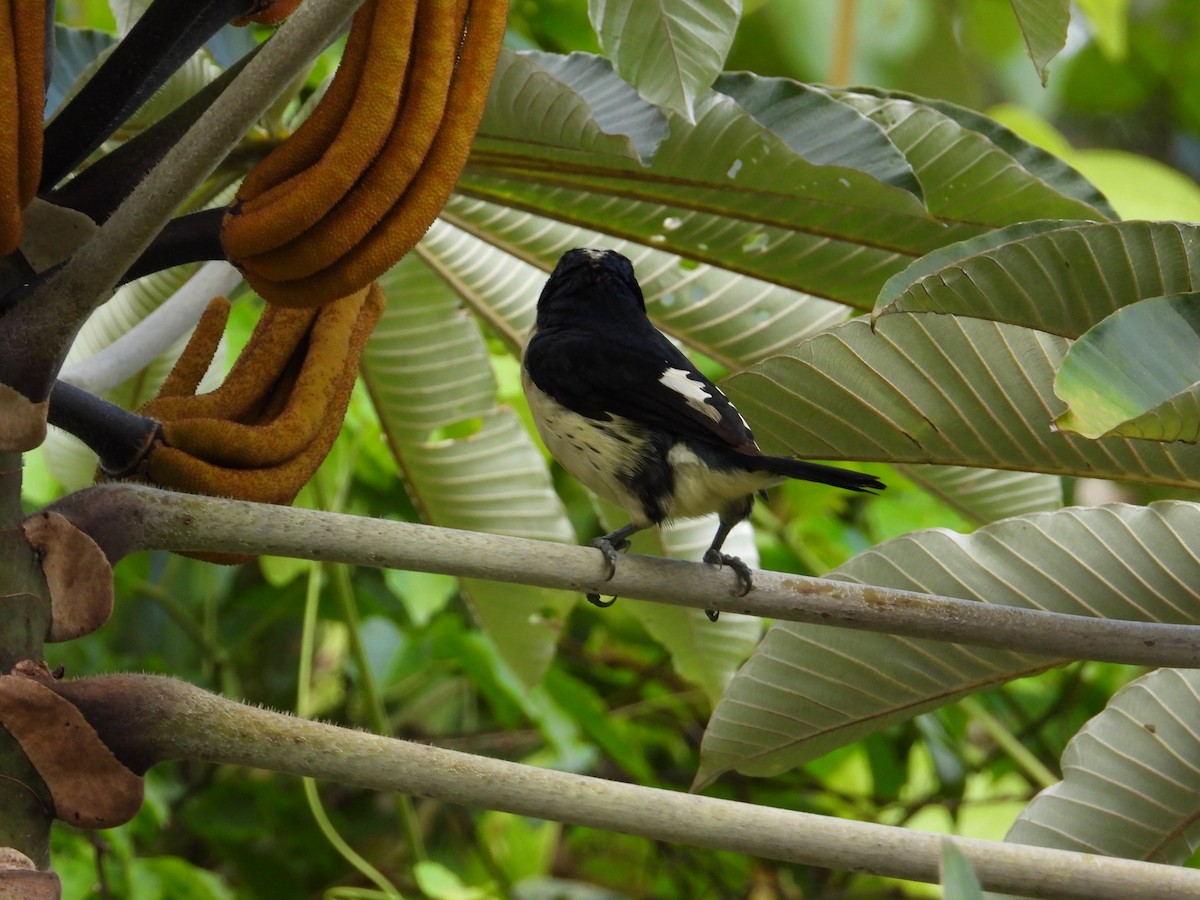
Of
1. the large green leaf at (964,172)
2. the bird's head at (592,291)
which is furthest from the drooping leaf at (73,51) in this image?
the large green leaf at (964,172)

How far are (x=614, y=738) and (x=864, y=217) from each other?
1095mm

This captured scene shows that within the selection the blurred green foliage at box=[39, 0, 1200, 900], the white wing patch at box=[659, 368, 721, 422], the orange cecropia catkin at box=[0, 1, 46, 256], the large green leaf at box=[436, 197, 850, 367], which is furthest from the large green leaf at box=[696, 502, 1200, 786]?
the blurred green foliage at box=[39, 0, 1200, 900]

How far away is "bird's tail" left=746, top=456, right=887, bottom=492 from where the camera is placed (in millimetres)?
1133

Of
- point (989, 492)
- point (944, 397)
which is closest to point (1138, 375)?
point (944, 397)

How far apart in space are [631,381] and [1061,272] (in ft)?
1.66

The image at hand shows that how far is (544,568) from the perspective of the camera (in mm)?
795

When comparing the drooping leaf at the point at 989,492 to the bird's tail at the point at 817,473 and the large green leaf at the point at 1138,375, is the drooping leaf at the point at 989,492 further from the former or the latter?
the large green leaf at the point at 1138,375

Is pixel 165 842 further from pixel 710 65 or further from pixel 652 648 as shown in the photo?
pixel 710 65

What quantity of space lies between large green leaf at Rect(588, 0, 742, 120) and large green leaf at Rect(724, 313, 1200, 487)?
0.20 metres

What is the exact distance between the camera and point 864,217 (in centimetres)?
124

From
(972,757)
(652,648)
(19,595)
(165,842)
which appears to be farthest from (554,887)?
(19,595)

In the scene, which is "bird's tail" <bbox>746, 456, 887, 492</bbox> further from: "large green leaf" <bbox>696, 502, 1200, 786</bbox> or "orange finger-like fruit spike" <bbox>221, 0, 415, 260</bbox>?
"orange finger-like fruit spike" <bbox>221, 0, 415, 260</bbox>

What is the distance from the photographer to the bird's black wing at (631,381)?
4.16 feet

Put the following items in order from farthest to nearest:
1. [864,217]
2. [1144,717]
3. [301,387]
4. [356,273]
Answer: [864,217] → [1144,717] → [301,387] → [356,273]
